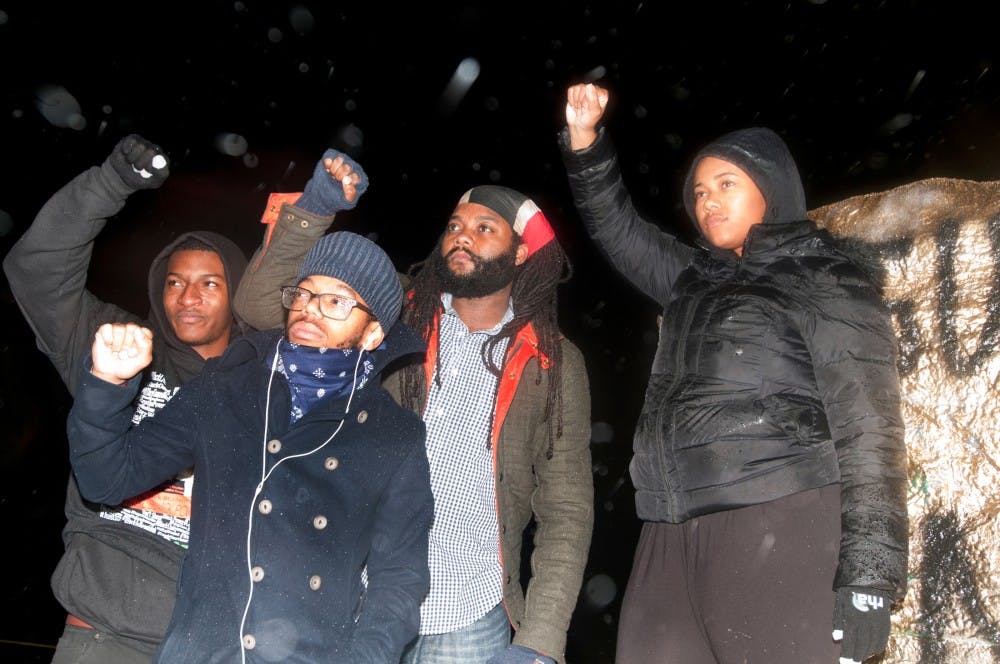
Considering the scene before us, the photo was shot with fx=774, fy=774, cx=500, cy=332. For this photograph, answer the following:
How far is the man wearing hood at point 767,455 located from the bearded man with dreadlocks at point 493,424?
0.52 metres

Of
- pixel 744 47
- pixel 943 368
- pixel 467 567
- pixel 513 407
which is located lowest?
pixel 467 567

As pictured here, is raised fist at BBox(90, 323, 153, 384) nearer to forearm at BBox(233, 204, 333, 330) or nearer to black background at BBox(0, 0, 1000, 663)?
forearm at BBox(233, 204, 333, 330)

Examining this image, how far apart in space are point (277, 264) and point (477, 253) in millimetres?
803

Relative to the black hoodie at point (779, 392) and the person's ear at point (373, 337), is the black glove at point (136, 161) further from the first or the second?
the black hoodie at point (779, 392)

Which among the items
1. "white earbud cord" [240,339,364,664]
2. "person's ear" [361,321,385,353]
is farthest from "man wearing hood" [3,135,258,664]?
"person's ear" [361,321,385,353]

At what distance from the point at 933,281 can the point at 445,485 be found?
174 cm

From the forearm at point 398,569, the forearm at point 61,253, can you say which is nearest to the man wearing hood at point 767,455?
the forearm at point 398,569

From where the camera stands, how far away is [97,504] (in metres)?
2.41

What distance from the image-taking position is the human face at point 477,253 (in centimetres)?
301

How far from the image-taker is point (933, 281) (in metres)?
2.52

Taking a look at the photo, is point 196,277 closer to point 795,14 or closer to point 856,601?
point 856,601

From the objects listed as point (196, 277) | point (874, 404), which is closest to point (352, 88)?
point (196, 277)

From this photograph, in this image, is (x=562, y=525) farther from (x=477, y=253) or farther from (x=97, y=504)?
(x=97, y=504)

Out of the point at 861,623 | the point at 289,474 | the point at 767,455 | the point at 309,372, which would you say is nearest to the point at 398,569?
the point at 289,474
